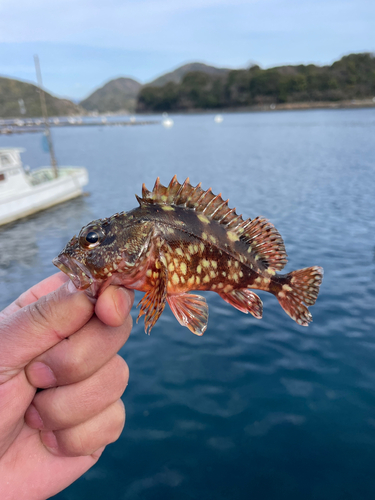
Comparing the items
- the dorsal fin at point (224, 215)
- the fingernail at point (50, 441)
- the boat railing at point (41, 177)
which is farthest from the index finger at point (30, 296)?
the boat railing at point (41, 177)

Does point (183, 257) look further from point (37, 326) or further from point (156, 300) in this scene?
point (37, 326)

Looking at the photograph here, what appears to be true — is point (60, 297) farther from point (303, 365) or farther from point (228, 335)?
point (228, 335)

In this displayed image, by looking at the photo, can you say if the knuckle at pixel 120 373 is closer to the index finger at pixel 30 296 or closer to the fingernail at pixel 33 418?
the fingernail at pixel 33 418

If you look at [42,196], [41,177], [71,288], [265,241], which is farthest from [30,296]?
[41,177]

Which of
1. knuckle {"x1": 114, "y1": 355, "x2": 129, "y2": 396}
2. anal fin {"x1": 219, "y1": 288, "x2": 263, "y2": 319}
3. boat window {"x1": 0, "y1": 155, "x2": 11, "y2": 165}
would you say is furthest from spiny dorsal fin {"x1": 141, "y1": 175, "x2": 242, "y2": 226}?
boat window {"x1": 0, "y1": 155, "x2": 11, "y2": 165}

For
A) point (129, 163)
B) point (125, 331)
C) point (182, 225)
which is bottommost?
point (129, 163)

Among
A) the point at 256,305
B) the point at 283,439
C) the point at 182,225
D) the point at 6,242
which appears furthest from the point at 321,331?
the point at 6,242
